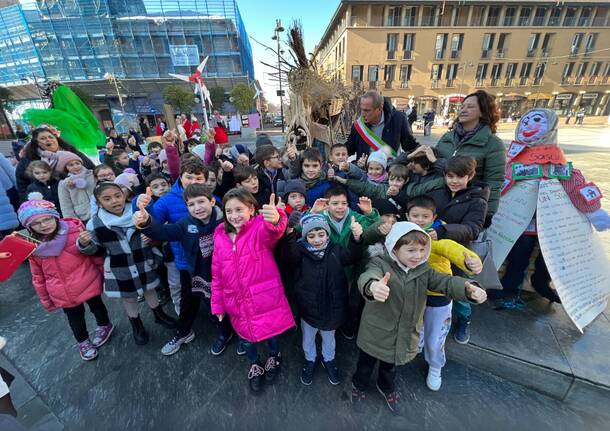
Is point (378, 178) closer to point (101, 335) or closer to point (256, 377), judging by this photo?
point (256, 377)

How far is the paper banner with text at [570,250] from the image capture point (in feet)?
7.66

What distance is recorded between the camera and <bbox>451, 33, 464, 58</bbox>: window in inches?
1230

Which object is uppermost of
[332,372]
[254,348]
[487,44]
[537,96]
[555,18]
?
[555,18]

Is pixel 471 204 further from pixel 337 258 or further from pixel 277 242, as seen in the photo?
pixel 277 242

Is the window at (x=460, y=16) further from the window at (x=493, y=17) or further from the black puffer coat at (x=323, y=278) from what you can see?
the black puffer coat at (x=323, y=278)

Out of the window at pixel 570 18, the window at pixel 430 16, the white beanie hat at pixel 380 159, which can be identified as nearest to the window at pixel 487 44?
the window at pixel 430 16

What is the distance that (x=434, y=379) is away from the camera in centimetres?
208

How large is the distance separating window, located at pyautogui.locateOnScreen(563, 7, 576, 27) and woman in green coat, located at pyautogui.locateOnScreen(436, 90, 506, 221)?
4862 centimetres

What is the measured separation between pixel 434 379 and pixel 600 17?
54074 millimetres

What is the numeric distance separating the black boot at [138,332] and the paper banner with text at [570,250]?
156 inches

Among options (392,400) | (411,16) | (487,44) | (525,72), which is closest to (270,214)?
(392,400)

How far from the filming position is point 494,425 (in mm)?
1820

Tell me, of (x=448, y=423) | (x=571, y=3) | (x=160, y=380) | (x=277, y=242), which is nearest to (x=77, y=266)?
(x=160, y=380)

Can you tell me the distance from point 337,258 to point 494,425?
63.1 inches
